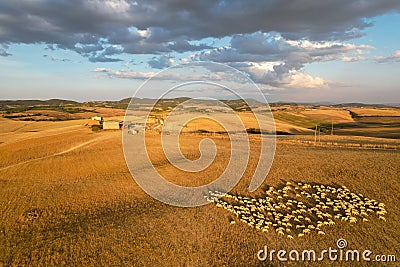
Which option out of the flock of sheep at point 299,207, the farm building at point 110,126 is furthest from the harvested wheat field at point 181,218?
the farm building at point 110,126

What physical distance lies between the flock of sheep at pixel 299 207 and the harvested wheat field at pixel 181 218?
3.2 inches

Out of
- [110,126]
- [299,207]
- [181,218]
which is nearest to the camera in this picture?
[181,218]

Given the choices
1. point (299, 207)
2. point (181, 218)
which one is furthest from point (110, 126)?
point (299, 207)

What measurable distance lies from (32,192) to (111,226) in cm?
1032

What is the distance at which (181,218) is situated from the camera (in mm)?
18969

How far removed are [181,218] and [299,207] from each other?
8469 millimetres

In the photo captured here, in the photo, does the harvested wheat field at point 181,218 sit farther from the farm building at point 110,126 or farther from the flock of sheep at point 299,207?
the farm building at point 110,126

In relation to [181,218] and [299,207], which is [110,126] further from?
[299,207]

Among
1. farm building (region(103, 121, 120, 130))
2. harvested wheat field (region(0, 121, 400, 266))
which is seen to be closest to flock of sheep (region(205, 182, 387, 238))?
harvested wheat field (region(0, 121, 400, 266))

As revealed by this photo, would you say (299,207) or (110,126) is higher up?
(110,126)

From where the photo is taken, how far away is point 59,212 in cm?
1939

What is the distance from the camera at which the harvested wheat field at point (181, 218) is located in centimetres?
1453

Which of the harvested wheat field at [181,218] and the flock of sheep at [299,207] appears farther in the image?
the flock of sheep at [299,207]

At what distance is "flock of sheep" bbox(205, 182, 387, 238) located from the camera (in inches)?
695
